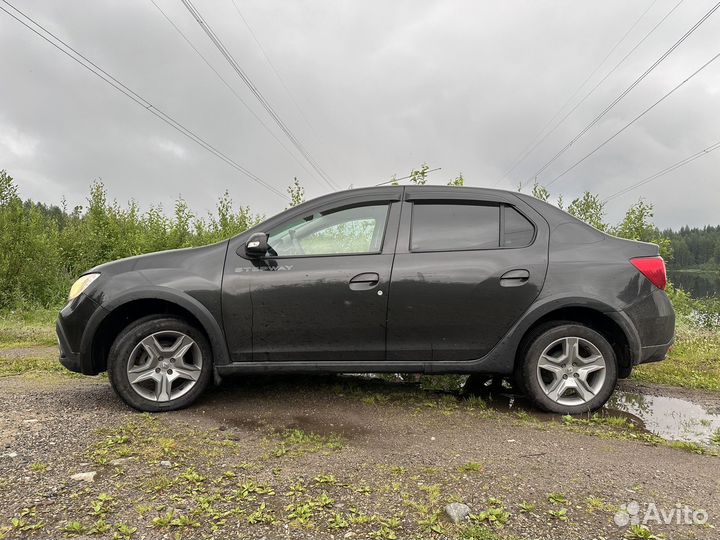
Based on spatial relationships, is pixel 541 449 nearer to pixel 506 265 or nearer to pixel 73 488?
pixel 506 265

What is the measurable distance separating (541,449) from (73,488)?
2.81 m

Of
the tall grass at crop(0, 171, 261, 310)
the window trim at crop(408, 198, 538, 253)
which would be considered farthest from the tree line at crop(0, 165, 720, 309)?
the window trim at crop(408, 198, 538, 253)

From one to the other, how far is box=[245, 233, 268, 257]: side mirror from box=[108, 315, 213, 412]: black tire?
2.60 feet

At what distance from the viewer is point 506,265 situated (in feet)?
12.5

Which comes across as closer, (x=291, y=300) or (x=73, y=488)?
(x=73, y=488)

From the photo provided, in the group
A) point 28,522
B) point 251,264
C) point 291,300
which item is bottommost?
point 28,522

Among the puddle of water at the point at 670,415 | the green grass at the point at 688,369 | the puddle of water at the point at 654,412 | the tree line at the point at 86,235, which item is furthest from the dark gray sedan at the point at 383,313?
the tree line at the point at 86,235

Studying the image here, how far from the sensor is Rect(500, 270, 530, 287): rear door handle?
3781 millimetres

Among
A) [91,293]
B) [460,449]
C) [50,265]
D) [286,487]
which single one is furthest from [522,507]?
[50,265]

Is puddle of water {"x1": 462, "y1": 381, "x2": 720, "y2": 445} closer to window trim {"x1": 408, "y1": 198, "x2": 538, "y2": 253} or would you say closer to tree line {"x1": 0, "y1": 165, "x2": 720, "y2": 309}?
window trim {"x1": 408, "y1": 198, "x2": 538, "y2": 253}

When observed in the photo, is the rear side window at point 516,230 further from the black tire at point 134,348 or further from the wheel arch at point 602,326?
the black tire at point 134,348

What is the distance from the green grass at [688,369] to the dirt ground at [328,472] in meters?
1.99

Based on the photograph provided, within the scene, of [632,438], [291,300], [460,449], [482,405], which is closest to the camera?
[460,449]

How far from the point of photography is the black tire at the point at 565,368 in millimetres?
3812
